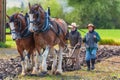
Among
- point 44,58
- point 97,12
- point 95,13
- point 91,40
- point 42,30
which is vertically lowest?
point 95,13

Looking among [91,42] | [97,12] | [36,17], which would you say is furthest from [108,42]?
[97,12]

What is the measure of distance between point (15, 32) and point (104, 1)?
86097 millimetres

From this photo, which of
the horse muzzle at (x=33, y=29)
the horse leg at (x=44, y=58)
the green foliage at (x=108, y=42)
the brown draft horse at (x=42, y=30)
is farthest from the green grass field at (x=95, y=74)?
the green foliage at (x=108, y=42)

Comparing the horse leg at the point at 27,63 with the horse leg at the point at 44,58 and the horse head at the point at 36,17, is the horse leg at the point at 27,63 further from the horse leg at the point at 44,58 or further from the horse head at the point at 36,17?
the horse head at the point at 36,17

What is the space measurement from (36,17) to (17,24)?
0.64 meters

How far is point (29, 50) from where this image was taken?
14633mm

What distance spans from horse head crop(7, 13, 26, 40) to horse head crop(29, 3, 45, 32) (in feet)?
1.77

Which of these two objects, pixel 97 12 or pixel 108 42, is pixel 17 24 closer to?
pixel 108 42

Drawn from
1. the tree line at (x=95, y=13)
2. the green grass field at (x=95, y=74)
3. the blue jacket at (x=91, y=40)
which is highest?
the blue jacket at (x=91, y=40)

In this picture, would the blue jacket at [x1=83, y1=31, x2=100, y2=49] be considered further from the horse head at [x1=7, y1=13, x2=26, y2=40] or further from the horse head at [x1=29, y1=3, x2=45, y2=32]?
the horse head at [x1=7, y1=13, x2=26, y2=40]

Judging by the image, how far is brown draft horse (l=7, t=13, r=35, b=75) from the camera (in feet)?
46.4

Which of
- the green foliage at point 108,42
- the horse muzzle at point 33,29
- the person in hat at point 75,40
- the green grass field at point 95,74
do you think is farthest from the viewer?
the green foliage at point 108,42

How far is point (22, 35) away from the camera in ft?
46.8

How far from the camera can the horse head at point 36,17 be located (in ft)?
45.4
